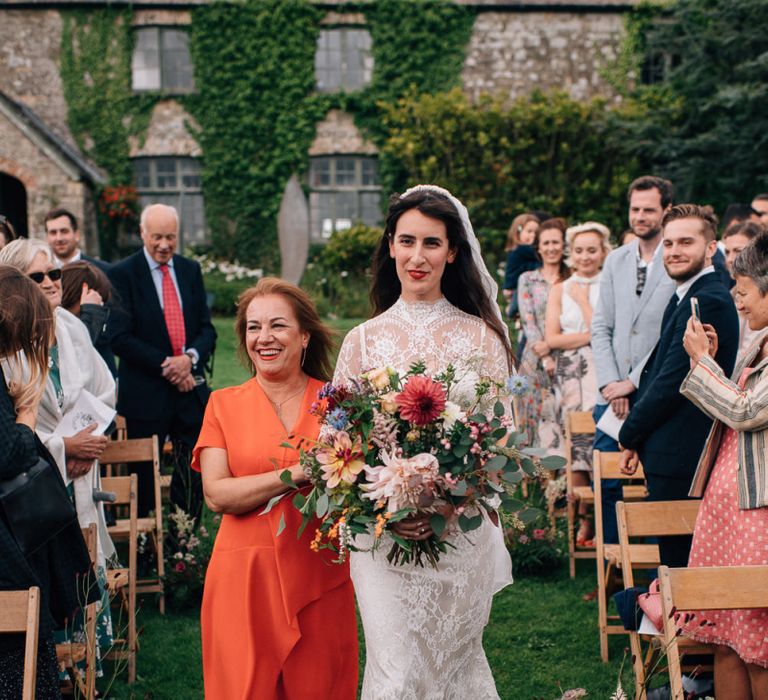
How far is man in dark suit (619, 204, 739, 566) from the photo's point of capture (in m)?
4.98

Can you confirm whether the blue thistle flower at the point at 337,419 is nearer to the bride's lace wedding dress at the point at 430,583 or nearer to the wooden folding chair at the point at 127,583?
the bride's lace wedding dress at the point at 430,583

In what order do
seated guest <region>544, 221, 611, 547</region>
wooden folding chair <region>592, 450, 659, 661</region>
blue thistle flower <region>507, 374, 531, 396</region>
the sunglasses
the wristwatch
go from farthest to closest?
seated guest <region>544, 221, 611, 547</region>
the wristwatch
wooden folding chair <region>592, 450, 659, 661</region>
the sunglasses
blue thistle flower <region>507, 374, 531, 396</region>

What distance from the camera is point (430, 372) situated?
3.56 meters

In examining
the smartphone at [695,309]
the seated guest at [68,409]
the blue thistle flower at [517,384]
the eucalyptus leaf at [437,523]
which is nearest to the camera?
the eucalyptus leaf at [437,523]

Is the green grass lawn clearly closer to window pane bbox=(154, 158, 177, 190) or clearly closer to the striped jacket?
the striped jacket

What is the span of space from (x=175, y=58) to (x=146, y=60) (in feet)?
2.31

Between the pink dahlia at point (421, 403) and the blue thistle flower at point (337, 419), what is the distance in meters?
0.20

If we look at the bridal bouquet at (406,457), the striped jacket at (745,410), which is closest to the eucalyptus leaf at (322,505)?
the bridal bouquet at (406,457)

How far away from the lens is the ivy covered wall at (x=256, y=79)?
2264 cm

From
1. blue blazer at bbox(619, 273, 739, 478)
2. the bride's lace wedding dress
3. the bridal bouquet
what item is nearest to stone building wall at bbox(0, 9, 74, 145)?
blue blazer at bbox(619, 273, 739, 478)

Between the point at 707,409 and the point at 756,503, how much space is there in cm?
46

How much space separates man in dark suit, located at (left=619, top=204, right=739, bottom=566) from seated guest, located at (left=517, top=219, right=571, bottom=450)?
343 centimetres

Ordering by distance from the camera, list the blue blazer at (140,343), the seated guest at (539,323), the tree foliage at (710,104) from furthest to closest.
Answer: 1. the tree foliage at (710,104)
2. the seated guest at (539,323)
3. the blue blazer at (140,343)

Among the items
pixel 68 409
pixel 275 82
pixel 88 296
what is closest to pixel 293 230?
pixel 275 82
